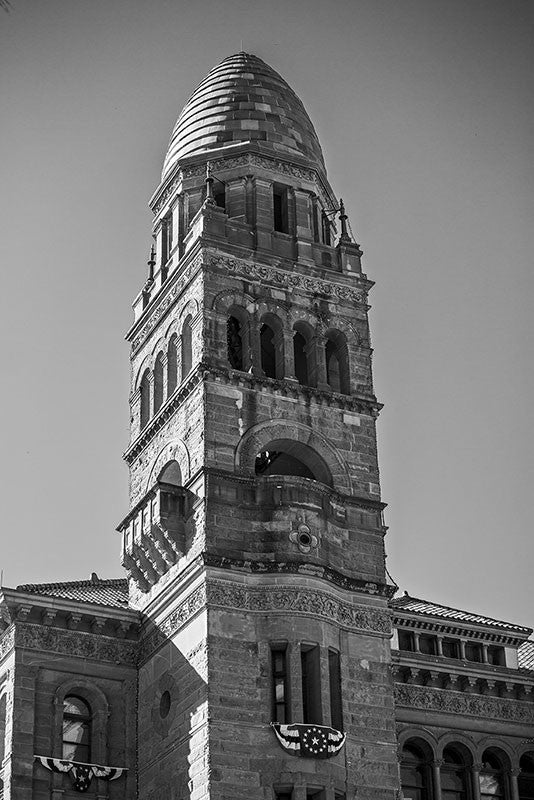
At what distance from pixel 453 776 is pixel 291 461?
44.8 ft

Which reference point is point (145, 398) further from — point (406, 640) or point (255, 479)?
point (406, 640)

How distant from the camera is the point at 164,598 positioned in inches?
2029

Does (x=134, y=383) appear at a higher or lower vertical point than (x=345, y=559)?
higher

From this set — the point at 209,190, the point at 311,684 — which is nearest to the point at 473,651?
the point at 311,684

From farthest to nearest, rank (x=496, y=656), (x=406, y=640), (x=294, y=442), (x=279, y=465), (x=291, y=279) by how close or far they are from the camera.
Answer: (x=496, y=656)
(x=291, y=279)
(x=279, y=465)
(x=406, y=640)
(x=294, y=442)

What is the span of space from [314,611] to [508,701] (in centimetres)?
1206

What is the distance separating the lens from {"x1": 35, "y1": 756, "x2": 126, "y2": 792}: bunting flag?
48.7 meters

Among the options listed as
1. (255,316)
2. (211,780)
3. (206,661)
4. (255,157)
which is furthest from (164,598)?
(255,157)

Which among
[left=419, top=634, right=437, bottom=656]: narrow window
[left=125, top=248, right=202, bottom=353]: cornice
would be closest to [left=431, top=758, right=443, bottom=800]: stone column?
[left=419, top=634, right=437, bottom=656]: narrow window

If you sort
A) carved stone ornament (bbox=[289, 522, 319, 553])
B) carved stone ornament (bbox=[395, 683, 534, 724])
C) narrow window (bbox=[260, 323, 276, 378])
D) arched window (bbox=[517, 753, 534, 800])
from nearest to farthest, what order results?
carved stone ornament (bbox=[289, 522, 319, 553]) → carved stone ornament (bbox=[395, 683, 534, 724]) → arched window (bbox=[517, 753, 534, 800]) → narrow window (bbox=[260, 323, 276, 378])

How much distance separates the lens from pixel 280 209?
60219 mm

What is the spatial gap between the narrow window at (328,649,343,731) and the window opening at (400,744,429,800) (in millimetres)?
6662

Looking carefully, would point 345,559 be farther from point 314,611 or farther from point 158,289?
point 158,289

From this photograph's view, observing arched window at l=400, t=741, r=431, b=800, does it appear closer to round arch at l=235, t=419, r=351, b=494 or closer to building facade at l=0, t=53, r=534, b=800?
building facade at l=0, t=53, r=534, b=800
